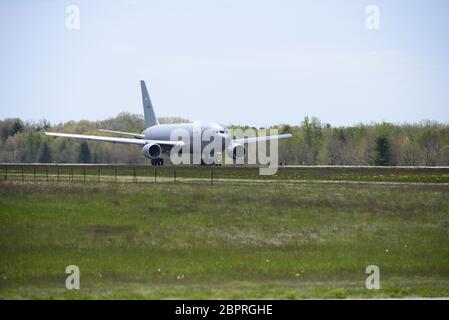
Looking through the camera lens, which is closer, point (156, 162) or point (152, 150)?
point (152, 150)

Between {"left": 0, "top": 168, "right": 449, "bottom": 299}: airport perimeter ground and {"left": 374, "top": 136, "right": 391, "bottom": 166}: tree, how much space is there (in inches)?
2012

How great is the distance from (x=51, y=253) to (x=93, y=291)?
7574 mm

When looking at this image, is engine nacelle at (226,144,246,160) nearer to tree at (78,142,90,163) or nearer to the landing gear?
the landing gear

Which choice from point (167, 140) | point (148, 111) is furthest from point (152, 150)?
point (148, 111)

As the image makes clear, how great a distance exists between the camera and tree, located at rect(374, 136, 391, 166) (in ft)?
341

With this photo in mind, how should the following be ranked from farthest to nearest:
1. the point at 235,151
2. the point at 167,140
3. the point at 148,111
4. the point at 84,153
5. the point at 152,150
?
the point at 148,111 < the point at 84,153 < the point at 167,140 < the point at 152,150 < the point at 235,151

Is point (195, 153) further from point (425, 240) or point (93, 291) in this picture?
point (93, 291)

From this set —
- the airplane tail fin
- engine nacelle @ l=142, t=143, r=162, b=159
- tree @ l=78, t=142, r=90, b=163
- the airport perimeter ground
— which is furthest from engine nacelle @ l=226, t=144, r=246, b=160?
the airport perimeter ground

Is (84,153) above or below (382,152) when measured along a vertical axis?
above

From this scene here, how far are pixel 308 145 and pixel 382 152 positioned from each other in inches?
895

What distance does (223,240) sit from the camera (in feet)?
113

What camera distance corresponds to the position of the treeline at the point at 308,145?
355ft

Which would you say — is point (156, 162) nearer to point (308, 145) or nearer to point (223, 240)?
point (308, 145)
